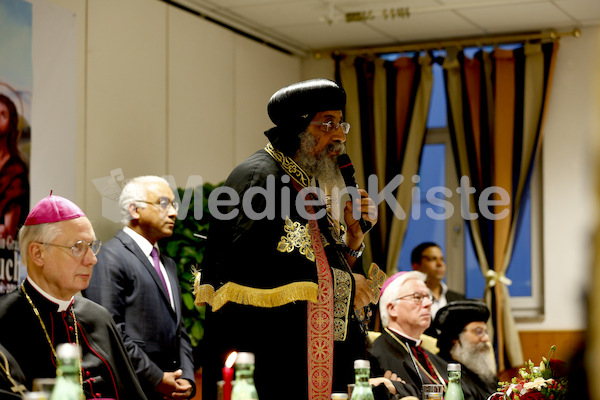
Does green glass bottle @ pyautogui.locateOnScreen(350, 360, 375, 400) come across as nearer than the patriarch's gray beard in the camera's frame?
Yes

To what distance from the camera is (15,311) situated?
2.67 meters

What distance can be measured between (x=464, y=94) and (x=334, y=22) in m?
1.32

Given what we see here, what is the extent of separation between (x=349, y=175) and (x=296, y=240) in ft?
1.25

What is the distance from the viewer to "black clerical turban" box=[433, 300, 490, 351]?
4652mm

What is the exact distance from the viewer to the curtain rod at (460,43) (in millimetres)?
6879

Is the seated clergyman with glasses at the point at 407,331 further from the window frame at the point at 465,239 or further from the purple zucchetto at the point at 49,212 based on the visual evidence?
the window frame at the point at 465,239

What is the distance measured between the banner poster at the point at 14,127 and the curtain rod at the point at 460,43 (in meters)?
3.50

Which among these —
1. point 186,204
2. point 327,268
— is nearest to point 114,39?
point 186,204

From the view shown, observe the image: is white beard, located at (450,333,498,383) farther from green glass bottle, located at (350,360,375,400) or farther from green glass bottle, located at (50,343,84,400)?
green glass bottle, located at (50,343,84,400)

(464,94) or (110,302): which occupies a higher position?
(464,94)

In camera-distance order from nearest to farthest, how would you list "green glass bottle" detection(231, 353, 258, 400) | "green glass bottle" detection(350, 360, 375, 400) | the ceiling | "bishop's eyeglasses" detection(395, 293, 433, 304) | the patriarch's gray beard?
1. "green glass bottle" detection(231, 353, 258, 400)
2. "green glass bottle" detection(350, 360, 375, 400)
3. the patriarch's gray beard
4. "bishop's eyeglasses" detection(395, 293, 433, 304)
5. the ceiling

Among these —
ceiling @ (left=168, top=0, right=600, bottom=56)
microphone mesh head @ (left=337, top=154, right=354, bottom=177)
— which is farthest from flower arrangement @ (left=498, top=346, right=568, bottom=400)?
ceiling @ (left=168, top=0, right=600, bottom=56)

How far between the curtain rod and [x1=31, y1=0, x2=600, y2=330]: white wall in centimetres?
15

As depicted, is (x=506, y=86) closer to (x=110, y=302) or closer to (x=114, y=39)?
(x=114, y=39)
